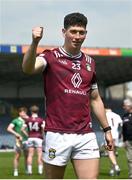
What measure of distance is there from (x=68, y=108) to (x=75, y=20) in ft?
2.79

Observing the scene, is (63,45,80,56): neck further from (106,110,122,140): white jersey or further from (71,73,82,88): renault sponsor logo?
(106,110,122,140): white jersey

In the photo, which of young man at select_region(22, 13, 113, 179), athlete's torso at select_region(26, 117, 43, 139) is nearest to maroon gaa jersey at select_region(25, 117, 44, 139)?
athlete's torso at select_region(26, 117, 43, 139)

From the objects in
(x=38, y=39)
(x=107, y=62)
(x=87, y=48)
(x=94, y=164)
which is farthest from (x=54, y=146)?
(x=107, y=62)

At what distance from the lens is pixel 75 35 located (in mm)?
5641

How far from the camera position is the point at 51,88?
5699 millimetres

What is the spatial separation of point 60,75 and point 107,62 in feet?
125

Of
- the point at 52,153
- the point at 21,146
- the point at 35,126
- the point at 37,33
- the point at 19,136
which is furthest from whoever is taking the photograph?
the point at 21,146

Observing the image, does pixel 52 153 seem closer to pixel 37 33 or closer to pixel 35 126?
pixel 37 33

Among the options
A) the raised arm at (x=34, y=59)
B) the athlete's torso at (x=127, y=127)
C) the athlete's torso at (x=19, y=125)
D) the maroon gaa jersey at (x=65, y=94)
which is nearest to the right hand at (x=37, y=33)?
the raised arm at (x=34, y=59)

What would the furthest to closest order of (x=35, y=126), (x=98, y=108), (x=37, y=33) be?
(x=35, y=126)
(x=98, y=108)
(x=37, y=33)

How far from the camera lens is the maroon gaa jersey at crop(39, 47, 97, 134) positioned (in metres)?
5.68

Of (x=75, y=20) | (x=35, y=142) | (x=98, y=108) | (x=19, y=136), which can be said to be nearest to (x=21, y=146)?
(x=19, y=136)

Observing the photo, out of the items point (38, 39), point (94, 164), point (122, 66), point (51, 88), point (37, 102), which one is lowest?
point (37, 102)

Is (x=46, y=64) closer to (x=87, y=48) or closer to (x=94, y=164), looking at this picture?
(x=94, y=164)
